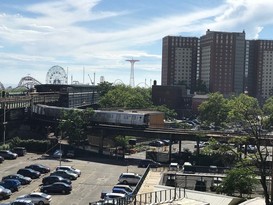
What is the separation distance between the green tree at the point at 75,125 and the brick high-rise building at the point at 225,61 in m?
84.5

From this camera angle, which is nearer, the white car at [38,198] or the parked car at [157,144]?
the white car at [38,198]

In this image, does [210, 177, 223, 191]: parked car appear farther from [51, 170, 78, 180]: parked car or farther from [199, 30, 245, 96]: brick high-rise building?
[199, 30, 245, 96]: brick high-rise building

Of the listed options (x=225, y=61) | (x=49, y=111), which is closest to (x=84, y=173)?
(x=49, y=111)

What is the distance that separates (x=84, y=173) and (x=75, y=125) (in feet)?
47.2

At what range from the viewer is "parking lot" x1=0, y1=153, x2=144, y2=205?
3375cm

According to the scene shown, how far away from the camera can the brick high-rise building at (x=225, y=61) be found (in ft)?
458

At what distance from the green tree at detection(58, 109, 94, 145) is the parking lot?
4.01 m

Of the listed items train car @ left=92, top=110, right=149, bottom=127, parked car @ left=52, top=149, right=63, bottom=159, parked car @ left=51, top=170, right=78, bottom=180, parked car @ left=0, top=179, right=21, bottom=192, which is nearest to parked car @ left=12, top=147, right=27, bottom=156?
parked car @ left=52, top=149, right=63, bottom=159

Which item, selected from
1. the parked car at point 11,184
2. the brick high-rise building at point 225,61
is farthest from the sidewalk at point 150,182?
the brick high-rise building at point 225,61

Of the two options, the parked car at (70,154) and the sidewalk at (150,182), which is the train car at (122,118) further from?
the sidewalk at (150,182)

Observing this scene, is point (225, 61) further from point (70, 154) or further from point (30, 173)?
point (30, 173)

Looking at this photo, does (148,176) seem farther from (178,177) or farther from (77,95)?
(77,95)

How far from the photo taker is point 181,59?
160125mm

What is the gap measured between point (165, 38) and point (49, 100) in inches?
3386
